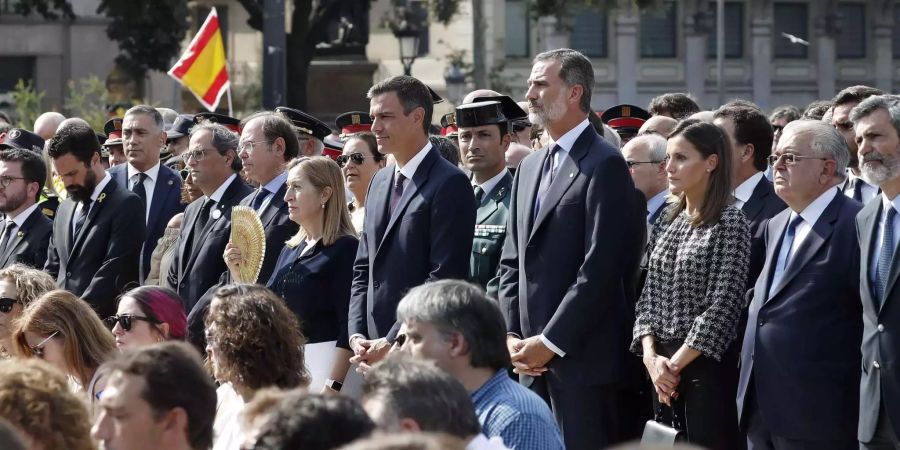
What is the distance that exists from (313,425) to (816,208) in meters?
3.59

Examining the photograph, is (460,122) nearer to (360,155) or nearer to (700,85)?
(360,155)

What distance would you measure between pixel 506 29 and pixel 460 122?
1568 inches

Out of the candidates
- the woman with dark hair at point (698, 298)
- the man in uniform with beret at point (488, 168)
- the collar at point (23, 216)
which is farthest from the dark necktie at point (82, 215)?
the woman with dark hair at point (698, 298)

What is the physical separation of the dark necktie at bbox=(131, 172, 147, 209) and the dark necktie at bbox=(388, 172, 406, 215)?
3.49 m

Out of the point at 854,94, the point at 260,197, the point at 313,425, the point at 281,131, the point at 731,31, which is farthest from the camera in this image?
the point at 731,31

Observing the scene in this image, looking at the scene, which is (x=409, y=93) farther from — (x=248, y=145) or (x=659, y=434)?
(x=659, y=434)

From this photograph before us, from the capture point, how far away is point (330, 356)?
8.49 m

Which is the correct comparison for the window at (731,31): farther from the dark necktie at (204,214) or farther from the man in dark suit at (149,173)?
the dark necktie at (204,214)

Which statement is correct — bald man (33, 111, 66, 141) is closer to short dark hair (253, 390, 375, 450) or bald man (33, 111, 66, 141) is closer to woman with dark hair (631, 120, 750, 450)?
woman with dark hair (631, 120, 750, 450)

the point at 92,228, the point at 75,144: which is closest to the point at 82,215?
the point at 92,228

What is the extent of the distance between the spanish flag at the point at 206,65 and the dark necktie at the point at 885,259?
10.4m

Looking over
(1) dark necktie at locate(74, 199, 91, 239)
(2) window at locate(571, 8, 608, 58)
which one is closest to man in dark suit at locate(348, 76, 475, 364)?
(1) dark necktie at locate(74, 199, 91, 239)

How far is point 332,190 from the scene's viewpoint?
28.2 feet

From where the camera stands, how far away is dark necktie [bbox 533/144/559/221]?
7641 millimetres
